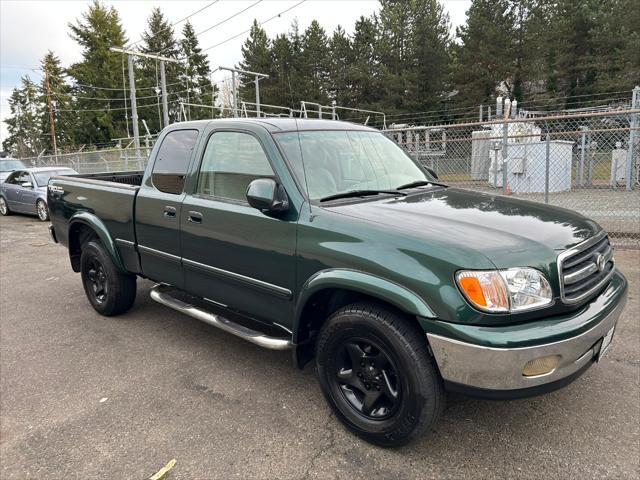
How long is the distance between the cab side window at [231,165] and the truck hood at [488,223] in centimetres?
77

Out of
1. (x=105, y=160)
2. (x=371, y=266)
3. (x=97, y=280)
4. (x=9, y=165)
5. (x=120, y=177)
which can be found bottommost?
(x=97, y=280)

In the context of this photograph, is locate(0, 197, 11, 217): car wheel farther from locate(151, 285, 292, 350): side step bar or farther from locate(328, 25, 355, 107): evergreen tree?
locate(328, 25, 355, 107): evergreen tree

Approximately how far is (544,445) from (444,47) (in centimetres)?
4171

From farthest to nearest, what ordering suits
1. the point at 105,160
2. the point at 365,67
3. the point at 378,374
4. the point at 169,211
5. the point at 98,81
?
the point at 98,81, the point at 365,67, the point at 105,160, the point at 169,211, the point at 378,374

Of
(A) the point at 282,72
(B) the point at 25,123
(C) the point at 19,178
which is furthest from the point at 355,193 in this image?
(B) the point at 25,123

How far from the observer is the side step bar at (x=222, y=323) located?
319cm

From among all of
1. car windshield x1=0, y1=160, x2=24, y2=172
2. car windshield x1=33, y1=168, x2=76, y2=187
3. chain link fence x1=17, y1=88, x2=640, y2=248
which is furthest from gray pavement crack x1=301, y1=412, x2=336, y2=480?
car windshield x1=0, y1=160, x2=24, y2=172

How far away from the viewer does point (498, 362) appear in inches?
89.4

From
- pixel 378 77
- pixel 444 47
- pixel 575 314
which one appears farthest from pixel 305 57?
pixel 575 314

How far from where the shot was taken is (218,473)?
2604 millimetres

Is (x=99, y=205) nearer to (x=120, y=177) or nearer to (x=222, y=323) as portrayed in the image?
(x=120, y=177)

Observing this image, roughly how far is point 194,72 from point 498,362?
63.1 metres

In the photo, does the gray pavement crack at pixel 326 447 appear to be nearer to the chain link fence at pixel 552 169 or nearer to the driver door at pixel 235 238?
the driver door at pixel 235 238

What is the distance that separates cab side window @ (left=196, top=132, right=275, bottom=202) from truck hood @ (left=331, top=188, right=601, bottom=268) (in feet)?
2.53
